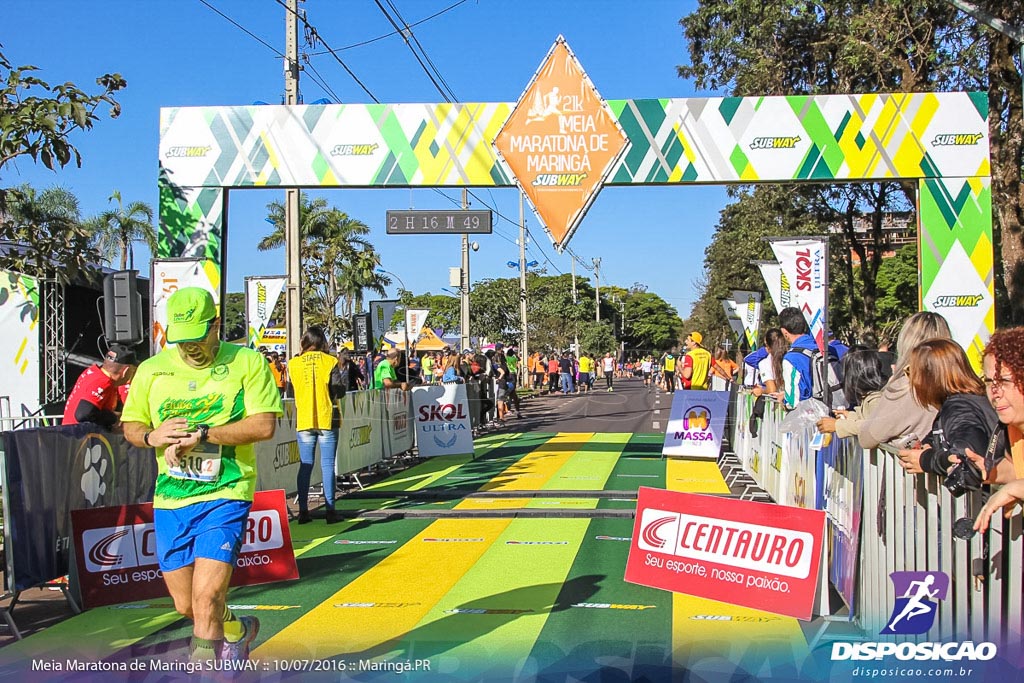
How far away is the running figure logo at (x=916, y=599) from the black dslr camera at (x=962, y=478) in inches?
20.2

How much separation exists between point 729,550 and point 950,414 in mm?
1566

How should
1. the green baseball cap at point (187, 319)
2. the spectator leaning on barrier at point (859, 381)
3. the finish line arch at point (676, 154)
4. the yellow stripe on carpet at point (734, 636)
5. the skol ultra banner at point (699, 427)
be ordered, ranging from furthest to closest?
1. the skol ultra banner at point (699, 427)
2. the finish line arch at point (676, 154)
3. the spectator leaning on barrier at point (859, 381)
4. the yellow stripe on carpet at point (734, 636)
5. the green baseball cap at point (187, 319)

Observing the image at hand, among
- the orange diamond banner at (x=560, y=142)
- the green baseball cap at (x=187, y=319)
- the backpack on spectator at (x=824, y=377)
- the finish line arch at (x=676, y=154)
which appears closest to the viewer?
the green baseball cap at (x=187, y=319)

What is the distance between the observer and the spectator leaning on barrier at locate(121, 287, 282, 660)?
440cm

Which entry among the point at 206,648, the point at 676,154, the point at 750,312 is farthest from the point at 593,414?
the point at 206,648

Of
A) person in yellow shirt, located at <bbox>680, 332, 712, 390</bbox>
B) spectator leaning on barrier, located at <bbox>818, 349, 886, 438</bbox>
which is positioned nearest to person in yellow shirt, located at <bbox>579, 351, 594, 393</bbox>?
person in yellow shirt, located at <bbox>680, 332, 712, 390</bbox>

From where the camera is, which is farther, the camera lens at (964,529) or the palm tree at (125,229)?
the palm tree at (125,229)

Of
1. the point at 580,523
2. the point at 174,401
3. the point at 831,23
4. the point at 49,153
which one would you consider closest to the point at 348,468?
the point at 580,523

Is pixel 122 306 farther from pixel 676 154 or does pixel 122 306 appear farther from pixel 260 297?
pixel 260 297

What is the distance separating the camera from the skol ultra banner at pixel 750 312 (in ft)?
69.8

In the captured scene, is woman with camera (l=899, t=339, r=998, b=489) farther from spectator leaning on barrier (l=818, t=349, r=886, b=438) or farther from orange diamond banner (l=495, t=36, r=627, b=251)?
orange diamond banner (l=495, t=36, r=627, b=251)

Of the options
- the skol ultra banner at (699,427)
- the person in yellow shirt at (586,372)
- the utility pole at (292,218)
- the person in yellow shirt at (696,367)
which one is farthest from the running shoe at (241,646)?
the person in yellow shirt at (586,372)

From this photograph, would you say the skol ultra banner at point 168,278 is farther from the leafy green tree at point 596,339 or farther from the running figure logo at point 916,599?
the leafy green tree at point 596,339

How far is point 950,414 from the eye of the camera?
5016 millimetres
